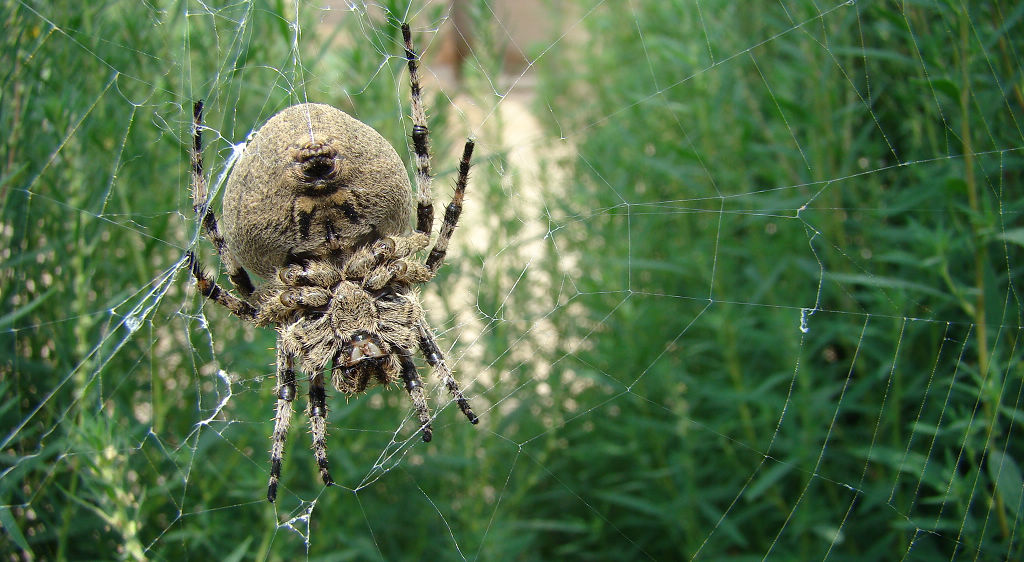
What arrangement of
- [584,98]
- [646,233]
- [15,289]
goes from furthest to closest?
[584,98]
[646,233]
[15,289]

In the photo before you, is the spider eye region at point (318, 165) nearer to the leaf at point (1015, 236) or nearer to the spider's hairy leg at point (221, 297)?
the spider's hairy leg at point (221, 297)

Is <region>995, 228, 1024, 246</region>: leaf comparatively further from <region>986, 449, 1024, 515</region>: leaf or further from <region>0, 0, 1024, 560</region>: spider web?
<region>986, 449, 1024, 515</region>: leaf

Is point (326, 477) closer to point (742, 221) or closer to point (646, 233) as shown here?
point (646, 233)

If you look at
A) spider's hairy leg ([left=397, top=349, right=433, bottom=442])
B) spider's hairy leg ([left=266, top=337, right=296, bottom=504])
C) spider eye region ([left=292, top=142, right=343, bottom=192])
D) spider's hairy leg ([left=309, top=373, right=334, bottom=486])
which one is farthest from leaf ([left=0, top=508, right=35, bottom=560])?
spider eye region ([left=292, top=142, right=343, bottom=192])

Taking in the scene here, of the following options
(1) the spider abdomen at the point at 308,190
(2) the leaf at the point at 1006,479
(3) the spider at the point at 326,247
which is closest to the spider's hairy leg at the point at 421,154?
(3) the spider at the point at 326,247

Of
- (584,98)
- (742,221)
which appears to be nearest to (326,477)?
(742,221)

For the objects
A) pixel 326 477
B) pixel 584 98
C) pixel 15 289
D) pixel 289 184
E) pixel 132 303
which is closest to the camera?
pixel 289 184

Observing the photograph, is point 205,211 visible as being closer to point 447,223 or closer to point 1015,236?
point 447,223
